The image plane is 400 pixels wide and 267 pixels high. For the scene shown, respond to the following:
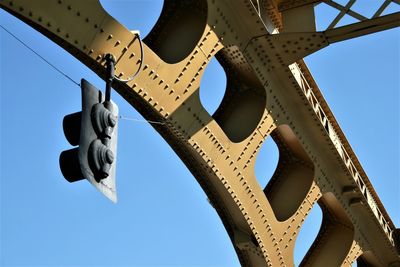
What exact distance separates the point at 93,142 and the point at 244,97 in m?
8.82

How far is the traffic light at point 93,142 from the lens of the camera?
4.49 metres

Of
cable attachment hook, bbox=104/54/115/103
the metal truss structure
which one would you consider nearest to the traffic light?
cable attachment hook, bbox=104/54/115/103

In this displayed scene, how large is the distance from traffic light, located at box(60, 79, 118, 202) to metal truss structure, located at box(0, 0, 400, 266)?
10.6 ft

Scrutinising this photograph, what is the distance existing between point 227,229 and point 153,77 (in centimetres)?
481

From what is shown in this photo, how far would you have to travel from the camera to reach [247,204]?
1293 centimetres

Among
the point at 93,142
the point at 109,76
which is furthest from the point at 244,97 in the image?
the point at 93,142

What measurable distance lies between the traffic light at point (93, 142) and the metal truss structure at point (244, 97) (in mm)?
3218

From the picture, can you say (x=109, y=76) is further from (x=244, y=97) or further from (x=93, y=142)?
(x=244, y=97)

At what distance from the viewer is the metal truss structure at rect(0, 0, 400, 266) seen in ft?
30.3

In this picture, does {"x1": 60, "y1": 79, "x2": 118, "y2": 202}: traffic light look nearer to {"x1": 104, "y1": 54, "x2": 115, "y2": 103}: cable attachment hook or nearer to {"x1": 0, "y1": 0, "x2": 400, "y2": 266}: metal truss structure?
{"x1": 104, "y1": 54, "x2": 115, "y2": 103}: cable attachment hook

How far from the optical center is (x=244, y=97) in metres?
13.4

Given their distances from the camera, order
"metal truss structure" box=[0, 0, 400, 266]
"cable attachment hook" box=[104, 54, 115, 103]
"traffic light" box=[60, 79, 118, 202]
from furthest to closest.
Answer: "metal truss structure" box=[0, 0, 400, 266] < "cable attachment hook" box=[104, 54, 115, 103] < "traffic light" box=[60, 79, 118, 202]

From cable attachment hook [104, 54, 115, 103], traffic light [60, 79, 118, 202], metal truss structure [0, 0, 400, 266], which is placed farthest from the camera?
metal truss structure [0, 0, 400, 266]

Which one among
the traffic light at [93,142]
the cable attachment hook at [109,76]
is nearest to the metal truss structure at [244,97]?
the cable attachment hook at [109,76]
